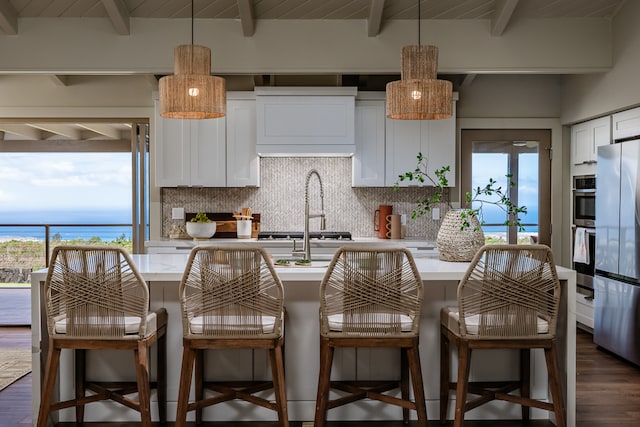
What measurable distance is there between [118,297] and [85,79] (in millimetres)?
→ 3883

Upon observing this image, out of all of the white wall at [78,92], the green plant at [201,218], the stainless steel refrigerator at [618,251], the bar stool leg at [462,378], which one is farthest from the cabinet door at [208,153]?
the bar stool leg at [462,378]

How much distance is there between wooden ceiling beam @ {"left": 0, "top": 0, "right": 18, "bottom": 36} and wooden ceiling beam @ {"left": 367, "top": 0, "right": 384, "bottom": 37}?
2862mm

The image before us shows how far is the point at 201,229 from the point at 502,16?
3174mm

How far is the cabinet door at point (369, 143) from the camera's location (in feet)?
18.1

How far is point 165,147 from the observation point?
18.1 ft

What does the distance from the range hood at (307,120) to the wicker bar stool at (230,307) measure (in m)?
2.89

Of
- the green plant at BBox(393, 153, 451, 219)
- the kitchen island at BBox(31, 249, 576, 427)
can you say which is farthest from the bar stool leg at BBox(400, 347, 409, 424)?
the green plant at BBox(393, 153, 451, 219)

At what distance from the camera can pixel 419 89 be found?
3100 mm

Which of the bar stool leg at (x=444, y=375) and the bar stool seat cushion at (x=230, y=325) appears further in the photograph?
the bar stool leg at (x=444, y=375)

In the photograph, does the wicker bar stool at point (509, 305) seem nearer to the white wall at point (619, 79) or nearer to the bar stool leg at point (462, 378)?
the bar stool leg at point (462, 378)

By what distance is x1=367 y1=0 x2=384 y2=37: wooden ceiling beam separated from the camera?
445 cm

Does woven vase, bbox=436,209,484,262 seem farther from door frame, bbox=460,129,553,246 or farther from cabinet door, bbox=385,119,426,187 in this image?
door frame, bbox=460,129,553,246

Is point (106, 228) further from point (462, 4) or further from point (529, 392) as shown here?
point (529, 392)

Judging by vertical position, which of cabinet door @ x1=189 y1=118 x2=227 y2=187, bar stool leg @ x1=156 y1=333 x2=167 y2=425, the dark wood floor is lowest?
the dark wood floor
